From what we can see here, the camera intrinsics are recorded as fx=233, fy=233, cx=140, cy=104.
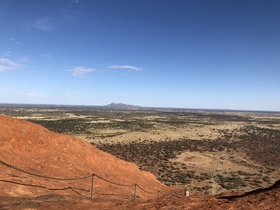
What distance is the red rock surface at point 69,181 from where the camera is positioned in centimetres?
904

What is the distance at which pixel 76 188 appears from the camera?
13.4 metres

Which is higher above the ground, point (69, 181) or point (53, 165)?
point (53, 165)

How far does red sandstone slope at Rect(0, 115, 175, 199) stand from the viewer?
467 inches

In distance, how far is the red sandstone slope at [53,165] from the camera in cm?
1185

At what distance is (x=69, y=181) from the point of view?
46.8ft

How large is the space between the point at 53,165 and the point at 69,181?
7.52 feet

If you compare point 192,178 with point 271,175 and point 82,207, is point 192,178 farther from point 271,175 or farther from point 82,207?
point 82,207

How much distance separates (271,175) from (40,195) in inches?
1099

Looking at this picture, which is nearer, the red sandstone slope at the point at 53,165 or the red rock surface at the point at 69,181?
the red rock surface at the point at 69,181

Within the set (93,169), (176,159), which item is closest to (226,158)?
(176,159)

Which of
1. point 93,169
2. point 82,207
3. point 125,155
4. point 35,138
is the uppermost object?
point 35,138

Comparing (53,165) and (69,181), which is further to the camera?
(53,165)

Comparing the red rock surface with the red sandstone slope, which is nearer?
the red rock surface

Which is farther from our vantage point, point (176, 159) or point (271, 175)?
point (176, 159)
